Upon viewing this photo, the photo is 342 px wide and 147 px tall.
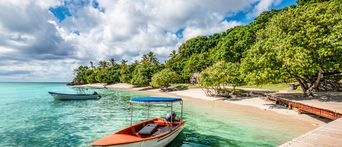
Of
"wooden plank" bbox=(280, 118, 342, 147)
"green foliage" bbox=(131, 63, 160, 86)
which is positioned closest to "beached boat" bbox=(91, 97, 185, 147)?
"wooden plank" bbox=(280, 118, 342, 147)

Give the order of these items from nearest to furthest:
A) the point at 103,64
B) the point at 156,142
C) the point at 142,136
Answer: the point at 156,142
the point at 142,136
the point at 103,64

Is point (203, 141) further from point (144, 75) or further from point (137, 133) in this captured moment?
point (144, 75)

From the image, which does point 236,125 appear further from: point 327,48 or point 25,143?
point 25,143

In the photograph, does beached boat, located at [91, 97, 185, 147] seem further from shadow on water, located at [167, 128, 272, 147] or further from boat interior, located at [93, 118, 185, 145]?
shadow on water, located at [167, 128, 272, 147]

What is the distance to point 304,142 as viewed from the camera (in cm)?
862

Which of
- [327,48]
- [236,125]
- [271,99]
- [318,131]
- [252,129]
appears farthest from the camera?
[271,99]

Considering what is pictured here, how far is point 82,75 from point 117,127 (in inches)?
4636

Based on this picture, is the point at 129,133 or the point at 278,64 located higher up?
the point at 278,64

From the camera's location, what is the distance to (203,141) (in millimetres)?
13227

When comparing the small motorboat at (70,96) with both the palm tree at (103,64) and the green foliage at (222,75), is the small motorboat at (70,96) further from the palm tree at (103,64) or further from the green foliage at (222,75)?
the palm tree at (103,64)

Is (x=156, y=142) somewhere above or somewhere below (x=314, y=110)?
below

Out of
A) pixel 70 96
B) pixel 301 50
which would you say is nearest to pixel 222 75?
pixel 301 50

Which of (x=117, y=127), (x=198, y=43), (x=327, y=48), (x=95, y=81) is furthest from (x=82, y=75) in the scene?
(x=327, y=48)

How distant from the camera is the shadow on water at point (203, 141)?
490 inches
